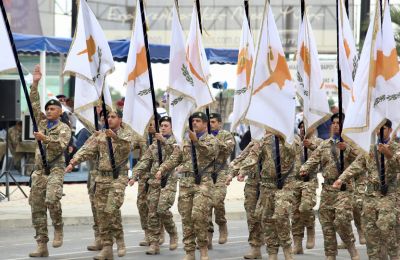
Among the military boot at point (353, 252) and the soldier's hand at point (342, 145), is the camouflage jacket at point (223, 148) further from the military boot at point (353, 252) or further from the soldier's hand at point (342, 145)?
the military boot at point (353, 252)

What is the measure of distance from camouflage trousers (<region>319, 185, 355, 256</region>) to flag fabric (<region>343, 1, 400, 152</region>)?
126 centimetres

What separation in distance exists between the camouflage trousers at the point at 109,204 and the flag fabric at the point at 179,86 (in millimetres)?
953

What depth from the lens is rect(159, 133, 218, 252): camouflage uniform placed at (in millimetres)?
14312

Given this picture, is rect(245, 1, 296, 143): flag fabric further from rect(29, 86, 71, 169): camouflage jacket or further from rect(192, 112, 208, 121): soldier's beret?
rect(29, 86, 71, 169): camouflage jacket

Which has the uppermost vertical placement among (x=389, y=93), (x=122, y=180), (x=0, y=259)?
(x=389, y=93)

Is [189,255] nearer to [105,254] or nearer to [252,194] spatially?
[105,254]

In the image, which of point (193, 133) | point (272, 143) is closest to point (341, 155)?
point (272, 143)

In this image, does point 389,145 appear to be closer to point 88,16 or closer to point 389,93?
point 389,93

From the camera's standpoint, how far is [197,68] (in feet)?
50.8

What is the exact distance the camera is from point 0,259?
14.6m

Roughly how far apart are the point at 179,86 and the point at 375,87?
2966mm

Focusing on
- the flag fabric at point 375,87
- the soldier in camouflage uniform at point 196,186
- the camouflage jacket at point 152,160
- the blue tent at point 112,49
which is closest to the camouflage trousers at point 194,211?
the soldier in camouflage uniform at point 196,186

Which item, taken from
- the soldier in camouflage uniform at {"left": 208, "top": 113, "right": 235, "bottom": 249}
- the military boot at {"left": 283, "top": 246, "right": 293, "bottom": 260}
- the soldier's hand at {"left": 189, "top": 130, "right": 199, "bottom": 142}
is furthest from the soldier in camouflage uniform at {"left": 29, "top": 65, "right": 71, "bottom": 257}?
the military boot at {"left": 283, "top": 246, "right": 293, "bottom": 260}

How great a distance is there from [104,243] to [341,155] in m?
3.06
